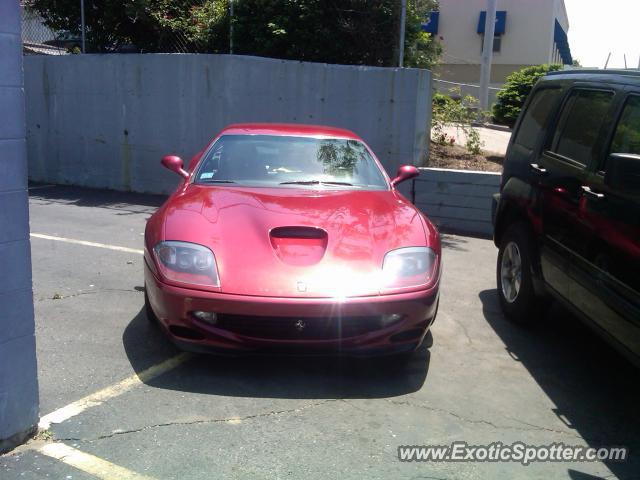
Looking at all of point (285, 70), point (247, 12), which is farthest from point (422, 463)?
point (247, 12)

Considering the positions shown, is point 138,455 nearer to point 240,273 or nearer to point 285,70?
point 240,273

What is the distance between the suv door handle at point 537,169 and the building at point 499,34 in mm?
30647

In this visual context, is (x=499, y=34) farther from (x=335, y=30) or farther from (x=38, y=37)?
(x=335, y=30)

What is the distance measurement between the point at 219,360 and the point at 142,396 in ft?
2.12

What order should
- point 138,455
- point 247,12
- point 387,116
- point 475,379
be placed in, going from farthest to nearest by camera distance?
1. point 247,12
2. point 387,116
3. point 475,379
4. point 138,455

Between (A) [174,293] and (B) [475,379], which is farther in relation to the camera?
(B) [475,379]

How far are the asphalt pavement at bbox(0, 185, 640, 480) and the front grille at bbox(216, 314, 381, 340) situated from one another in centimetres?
33

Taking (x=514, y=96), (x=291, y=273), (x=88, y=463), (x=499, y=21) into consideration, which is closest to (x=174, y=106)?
(x=291, y=273)

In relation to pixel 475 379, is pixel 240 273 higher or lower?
higher

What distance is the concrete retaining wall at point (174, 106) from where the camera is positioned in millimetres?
9422

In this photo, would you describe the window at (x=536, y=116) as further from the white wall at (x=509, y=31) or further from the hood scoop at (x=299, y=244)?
the white wall at (x=509, y=31)

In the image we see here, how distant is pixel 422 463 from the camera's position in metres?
3.26

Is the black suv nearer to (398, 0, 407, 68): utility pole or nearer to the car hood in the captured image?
the car hood

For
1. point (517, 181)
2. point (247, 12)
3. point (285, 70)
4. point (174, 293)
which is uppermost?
point (247, 12)
